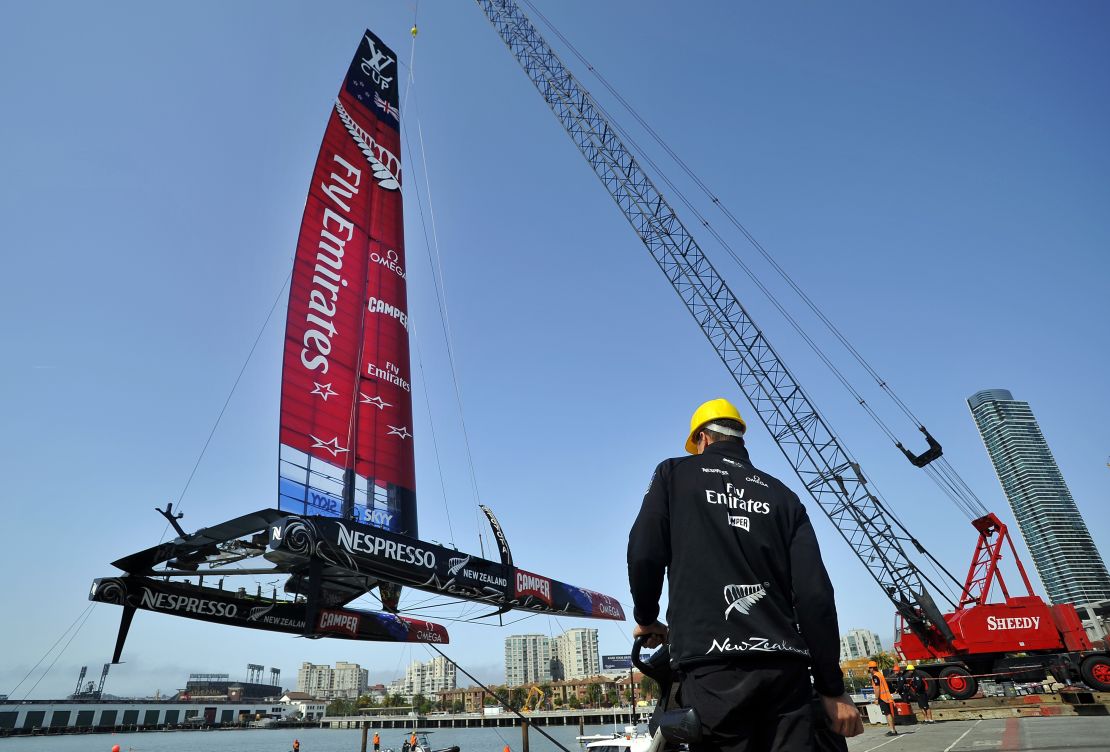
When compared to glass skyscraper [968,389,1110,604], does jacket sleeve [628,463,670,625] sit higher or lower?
lower

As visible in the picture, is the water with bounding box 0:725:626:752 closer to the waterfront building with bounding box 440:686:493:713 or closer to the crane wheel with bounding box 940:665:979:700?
the crane wheel with bounding box 940:665:979:700

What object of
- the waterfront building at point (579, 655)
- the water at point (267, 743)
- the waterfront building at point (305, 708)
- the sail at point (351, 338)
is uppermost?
the sail at point (351, 338)

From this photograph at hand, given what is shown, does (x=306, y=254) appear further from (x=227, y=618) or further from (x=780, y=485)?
(x=780, y=485)

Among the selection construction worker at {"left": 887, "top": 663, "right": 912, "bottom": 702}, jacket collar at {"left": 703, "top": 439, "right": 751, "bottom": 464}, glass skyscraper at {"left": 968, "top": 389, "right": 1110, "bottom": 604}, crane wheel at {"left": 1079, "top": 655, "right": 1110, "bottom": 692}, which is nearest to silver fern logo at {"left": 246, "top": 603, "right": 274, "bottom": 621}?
jacket collar at {"left": 703, "top": 439, "right": 751, "bottom": 464}

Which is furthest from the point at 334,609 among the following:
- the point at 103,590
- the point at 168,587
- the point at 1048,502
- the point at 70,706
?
the point at 70,706

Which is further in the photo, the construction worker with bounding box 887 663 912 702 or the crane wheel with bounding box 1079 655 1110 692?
the construction worker with bounding box 887 663 912 702

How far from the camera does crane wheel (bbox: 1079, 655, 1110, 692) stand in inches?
703

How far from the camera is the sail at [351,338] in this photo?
48.3 feet

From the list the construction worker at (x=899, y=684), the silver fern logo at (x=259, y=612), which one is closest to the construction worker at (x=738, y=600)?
the silver fern logo at (x=259, y=612)

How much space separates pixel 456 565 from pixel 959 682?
18.5 m

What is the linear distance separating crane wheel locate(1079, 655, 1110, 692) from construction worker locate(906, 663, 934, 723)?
14.6 feet

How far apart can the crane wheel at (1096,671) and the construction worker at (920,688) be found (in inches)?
175

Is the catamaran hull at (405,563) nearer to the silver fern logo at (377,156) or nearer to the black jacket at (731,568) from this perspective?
the black jacket at (731,568)

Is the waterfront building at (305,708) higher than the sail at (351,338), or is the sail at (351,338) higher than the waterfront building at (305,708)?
the sail at (351,338)
